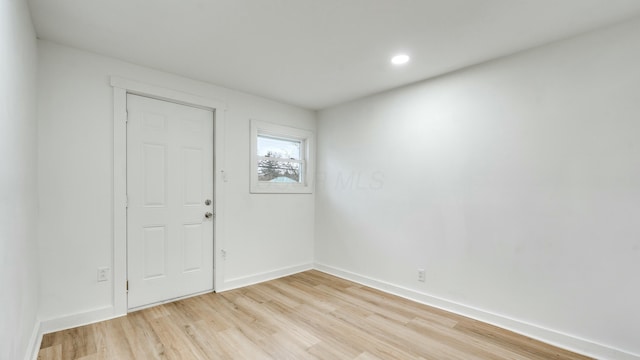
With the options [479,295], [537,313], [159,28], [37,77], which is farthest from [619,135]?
[37,77]

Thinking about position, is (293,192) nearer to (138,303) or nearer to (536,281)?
(138,303)

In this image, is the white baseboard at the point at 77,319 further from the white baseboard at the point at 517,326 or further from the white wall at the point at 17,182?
the white baseboard at the point at 517,326

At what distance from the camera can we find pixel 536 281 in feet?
7.75

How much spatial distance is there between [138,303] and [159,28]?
2.49 meters

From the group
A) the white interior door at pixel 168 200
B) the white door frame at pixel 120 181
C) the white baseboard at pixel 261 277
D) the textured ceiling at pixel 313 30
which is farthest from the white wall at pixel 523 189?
the white door frame at pixel 120 181

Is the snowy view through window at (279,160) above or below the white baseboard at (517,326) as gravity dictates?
above

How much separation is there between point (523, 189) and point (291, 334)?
2.30 metres

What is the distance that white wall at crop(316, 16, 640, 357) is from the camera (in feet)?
6.70

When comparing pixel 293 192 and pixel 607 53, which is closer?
pixel 607 53

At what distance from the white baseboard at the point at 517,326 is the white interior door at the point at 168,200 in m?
2.12

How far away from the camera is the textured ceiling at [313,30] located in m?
1.89

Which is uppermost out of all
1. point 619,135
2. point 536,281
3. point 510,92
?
point 510,92

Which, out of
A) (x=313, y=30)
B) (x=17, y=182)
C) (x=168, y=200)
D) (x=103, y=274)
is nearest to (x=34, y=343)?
(x=103, y=274)

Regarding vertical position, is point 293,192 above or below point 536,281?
above
